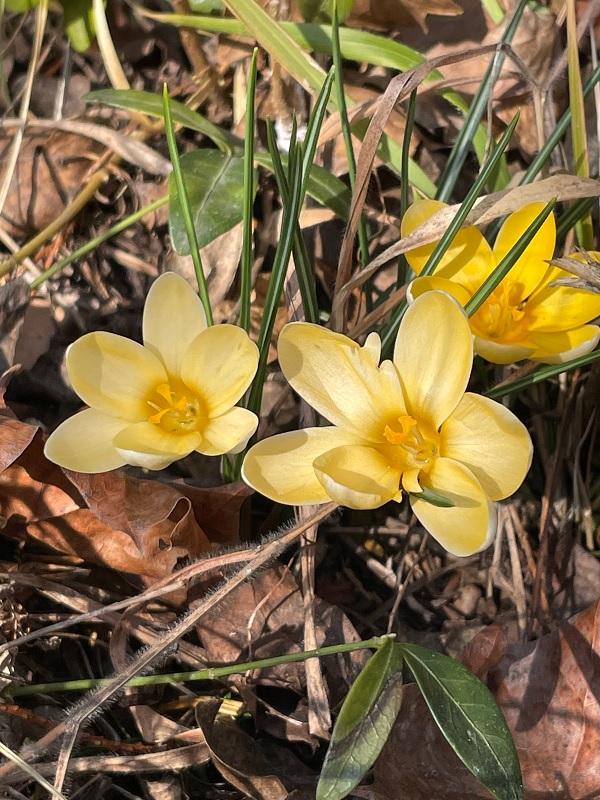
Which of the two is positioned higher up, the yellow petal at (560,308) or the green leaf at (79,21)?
the green leaf at (79,21)

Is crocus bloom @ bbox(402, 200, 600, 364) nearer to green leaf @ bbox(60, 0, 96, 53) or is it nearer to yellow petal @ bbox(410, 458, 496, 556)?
yellow petal @ bbox(410, 458, 496, 556)

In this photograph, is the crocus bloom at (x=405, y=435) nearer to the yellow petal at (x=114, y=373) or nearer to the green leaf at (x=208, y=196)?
the yellow petal at (x=114, y=373)

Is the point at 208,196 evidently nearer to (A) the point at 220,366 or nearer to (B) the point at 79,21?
(A) the point at 220,366

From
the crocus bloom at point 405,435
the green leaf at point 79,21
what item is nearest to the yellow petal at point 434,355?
the crocus bloom at point 405,435

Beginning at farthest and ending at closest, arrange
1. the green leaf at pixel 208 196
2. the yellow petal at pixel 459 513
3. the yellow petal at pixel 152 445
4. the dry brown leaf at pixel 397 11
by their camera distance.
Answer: the dry brown leaf at pixel 397 11 < the green leaf at pixel 208 196 < the yellow petal at pixel 152 445 < the yellow petal at pixel 459 513

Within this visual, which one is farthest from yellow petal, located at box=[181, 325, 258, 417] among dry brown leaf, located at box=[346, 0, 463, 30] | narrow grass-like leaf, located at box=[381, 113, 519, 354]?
dry brown leaf, located at box=[346, 0, 463, 30]

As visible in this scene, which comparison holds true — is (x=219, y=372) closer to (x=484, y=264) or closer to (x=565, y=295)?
(x=484, y=264)

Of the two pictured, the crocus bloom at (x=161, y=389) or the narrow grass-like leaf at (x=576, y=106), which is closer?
the crocus bloom at (x=161, y=389)

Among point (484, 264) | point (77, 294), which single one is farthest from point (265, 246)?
point (484, 264)
